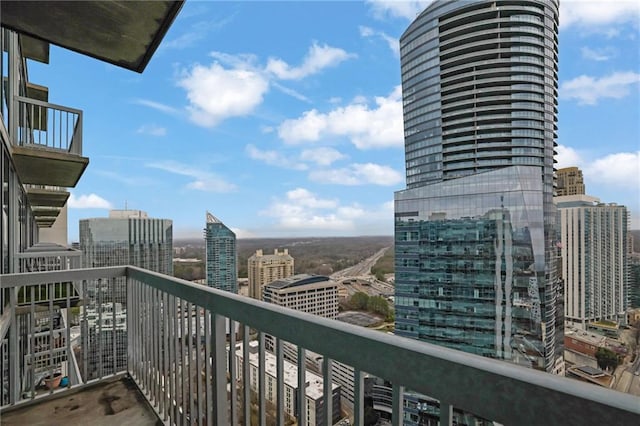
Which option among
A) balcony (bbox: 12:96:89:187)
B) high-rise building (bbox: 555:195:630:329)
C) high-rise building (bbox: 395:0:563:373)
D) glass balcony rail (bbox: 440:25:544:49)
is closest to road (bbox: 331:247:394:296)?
high-rise building (bbox: 395:0:563:373)

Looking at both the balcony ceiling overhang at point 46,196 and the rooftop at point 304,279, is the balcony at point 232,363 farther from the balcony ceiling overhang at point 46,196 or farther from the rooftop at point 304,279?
the balcony ceiling overhang at point 46,196

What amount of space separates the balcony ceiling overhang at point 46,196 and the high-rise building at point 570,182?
26.9 ft

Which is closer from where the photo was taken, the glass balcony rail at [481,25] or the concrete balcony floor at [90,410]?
the concrete balcony floor at [90,410]

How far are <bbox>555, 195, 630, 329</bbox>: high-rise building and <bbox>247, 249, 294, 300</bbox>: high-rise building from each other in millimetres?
2864

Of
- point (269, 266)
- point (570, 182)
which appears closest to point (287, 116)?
point (570, 182)

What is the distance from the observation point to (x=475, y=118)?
10.3m

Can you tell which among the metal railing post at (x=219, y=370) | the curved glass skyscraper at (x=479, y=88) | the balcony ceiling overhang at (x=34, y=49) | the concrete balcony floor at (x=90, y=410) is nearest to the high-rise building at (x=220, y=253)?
the concrete balcony floor at (x=90, y=410)

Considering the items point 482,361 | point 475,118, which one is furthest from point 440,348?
point 475,118

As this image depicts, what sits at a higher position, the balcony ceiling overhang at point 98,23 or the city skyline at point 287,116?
the city skyline at point 287,116

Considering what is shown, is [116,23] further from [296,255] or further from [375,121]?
[375,121]

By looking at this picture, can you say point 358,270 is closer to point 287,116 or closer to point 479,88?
point 287,116

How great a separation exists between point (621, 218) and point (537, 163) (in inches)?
248

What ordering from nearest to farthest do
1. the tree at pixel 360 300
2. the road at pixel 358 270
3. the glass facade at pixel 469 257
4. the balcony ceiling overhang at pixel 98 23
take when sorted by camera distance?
the balcony ceiling overhang at pixel 98 23 → the tree at pixel 360 300 → the road at pixel 358 270 → the glass facade at pixel 469 257

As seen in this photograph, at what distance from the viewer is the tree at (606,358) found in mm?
2090
